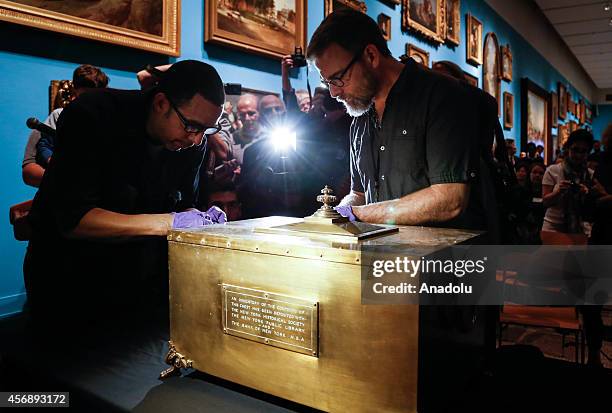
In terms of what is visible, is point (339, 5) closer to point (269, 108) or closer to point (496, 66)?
point (269, 108)

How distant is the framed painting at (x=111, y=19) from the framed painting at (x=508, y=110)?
8.26m

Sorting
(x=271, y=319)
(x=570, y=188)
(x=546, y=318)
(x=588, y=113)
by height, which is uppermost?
(x=588, y=113)

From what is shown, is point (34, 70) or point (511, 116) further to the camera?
point (511, 116)

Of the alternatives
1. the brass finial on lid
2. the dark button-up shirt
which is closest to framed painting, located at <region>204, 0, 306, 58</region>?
the dark button-up shirt

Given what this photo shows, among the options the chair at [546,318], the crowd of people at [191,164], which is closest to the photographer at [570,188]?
the chair at [546,318]

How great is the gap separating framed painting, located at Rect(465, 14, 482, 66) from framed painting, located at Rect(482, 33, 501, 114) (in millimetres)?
394

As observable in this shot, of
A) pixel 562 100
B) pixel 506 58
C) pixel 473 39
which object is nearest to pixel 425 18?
pixel 473 39

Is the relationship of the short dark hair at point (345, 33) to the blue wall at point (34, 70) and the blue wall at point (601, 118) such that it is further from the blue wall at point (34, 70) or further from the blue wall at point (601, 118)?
the blue wall at point (601, 118)

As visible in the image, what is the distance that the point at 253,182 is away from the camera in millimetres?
3262

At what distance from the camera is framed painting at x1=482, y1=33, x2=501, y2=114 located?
829cm

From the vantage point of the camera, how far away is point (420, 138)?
173 centimetres

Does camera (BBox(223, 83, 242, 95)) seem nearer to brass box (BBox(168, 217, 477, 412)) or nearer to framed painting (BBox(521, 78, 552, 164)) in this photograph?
brass box (BBox(168, 217, 477, 412))

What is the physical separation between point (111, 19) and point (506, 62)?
876 cm

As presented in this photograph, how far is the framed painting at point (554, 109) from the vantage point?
1389 centimetres
